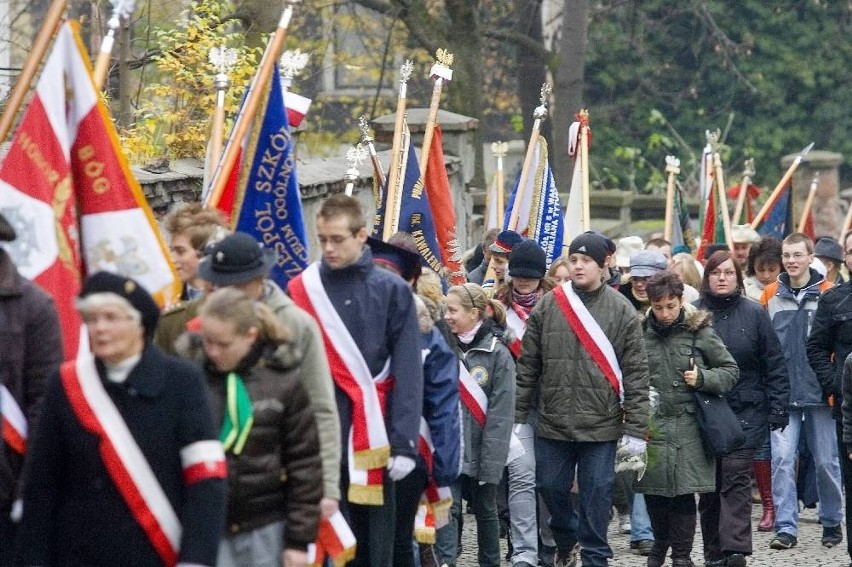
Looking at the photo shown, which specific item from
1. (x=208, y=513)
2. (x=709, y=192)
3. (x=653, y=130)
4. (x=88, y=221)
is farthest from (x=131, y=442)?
(x=653, y=130)

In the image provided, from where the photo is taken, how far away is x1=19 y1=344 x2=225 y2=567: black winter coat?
16.9 ft

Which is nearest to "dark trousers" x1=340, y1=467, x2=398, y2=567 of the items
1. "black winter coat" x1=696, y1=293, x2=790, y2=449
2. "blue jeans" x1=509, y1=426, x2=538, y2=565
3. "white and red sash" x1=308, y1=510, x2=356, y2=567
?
"white and red sash" x1=308, y1=510, x2=356, y2=567

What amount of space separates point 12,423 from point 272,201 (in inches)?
82.6

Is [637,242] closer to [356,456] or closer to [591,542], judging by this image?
[591,542]

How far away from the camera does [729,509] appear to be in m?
10.1

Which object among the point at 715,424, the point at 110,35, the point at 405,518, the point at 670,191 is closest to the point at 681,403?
the point at 715,424

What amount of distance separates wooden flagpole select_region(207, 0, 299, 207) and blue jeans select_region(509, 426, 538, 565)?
2757 millimetres

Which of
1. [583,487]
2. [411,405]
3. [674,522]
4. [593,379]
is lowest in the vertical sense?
[674,522]

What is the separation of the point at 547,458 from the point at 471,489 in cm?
41

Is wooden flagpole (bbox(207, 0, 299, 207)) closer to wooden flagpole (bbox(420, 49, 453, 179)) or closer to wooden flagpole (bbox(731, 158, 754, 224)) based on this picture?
wooden flagpole (bbox(420, 49, 453, 179))

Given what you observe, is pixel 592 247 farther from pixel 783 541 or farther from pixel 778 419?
pixel 783 541

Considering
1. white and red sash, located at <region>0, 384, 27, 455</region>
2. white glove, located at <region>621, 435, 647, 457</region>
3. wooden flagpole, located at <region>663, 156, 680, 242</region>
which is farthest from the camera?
wooden flagpole, located at <region>663, 156, 680, 242</region>

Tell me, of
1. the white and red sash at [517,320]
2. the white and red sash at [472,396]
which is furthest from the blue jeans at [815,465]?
the white and red sash at [472,396]

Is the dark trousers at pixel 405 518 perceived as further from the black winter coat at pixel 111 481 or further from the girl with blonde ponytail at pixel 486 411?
the black winter coat at pixel 111 481
